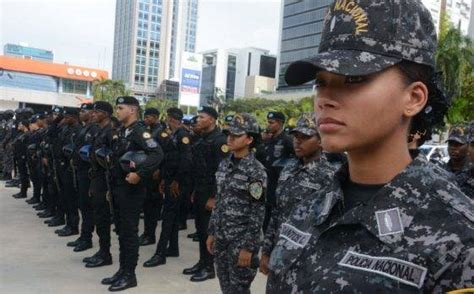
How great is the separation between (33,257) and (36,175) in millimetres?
3531

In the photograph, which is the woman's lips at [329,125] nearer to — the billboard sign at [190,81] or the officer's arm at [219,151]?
the officer's arm at [219,151]

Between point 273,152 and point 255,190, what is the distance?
2871 millimetres

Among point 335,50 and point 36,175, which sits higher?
point 335,50

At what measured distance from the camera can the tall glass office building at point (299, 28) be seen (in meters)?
68.2

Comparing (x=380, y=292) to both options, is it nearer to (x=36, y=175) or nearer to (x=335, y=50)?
(x=335, y=50)

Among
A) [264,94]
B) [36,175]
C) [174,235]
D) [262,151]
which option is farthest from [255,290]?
[264,94]

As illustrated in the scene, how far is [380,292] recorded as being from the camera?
0.82 m

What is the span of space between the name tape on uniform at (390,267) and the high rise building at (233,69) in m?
85.5

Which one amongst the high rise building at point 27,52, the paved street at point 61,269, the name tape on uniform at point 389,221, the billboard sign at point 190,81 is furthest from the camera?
the high rise building at point 27,52

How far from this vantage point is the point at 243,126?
347cm

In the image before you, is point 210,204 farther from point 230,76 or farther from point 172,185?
point 230,76

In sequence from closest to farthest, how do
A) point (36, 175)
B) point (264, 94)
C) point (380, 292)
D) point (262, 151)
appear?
point (380, 292) < point (262, 151) < point (36, 175) < point (264, 94)

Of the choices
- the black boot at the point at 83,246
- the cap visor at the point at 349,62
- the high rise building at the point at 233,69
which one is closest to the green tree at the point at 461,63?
the black boot at the point at 83,246

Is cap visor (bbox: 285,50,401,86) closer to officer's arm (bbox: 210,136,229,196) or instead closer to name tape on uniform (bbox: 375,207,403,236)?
name tape on uniform (bbox: 375,207,403,236)
